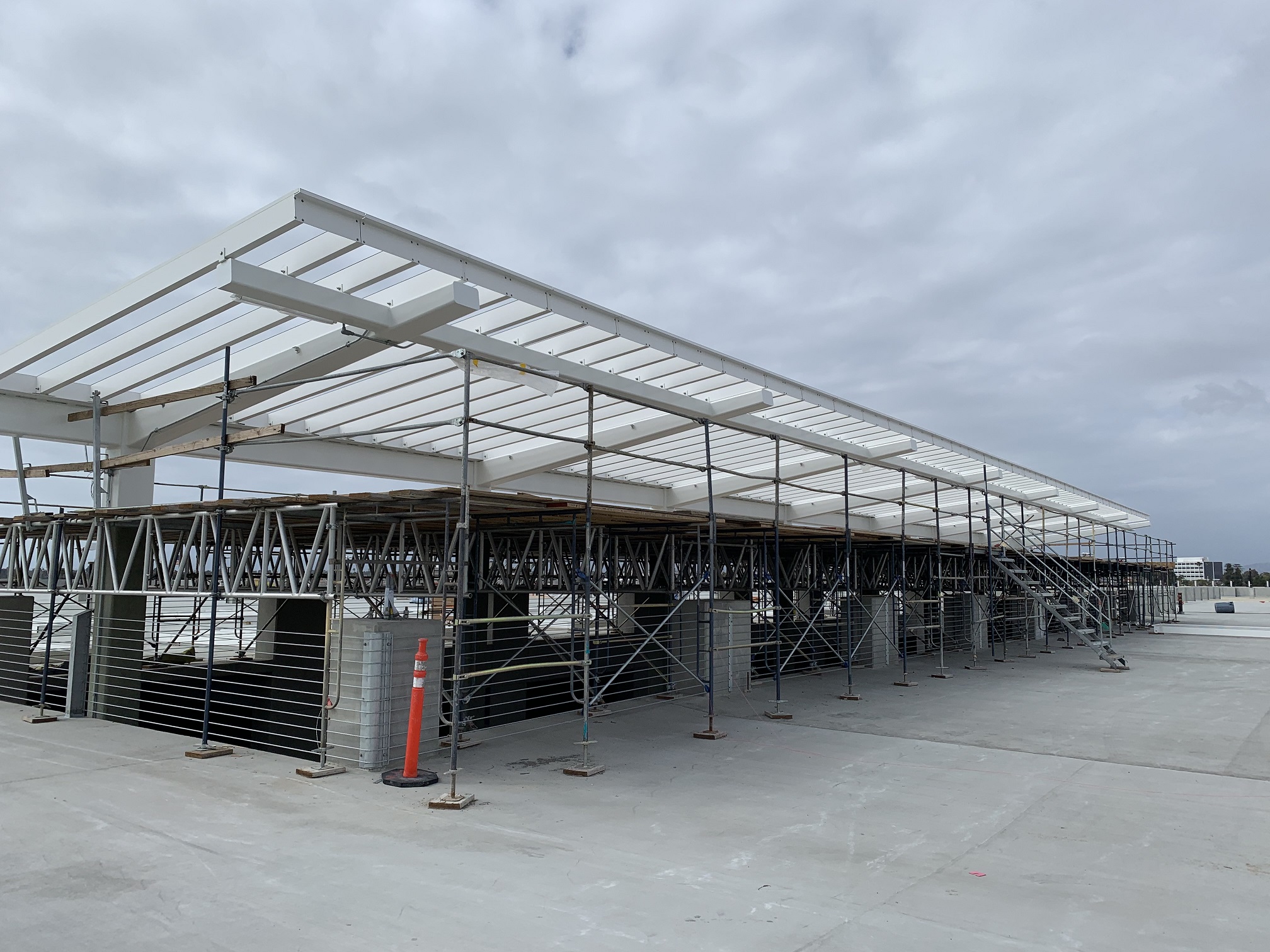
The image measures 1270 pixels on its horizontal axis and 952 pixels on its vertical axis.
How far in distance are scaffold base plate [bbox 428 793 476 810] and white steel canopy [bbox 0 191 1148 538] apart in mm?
3937

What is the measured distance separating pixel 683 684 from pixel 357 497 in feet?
33.2

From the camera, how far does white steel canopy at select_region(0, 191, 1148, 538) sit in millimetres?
9750

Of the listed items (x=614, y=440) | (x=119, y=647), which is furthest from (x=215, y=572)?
(x=614, y=440)

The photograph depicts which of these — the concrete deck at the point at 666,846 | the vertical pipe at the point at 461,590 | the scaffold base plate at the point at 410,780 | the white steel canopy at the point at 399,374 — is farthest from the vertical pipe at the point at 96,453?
the vertical pipe at the point at 461,590

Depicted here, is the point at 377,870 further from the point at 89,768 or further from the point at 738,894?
the point at 89,768

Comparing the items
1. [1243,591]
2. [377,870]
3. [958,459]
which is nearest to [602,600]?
[958,459]

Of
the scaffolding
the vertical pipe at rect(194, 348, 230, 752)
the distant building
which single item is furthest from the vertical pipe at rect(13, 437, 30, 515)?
the distant building

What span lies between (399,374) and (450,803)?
760cm

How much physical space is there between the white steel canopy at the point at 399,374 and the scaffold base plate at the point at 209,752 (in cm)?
418

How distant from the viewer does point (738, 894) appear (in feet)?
19.1

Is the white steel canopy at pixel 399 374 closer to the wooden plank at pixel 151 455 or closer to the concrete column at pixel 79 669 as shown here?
the wooden plank at pixel 151 455

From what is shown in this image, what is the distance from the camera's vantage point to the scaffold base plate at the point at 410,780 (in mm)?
8766

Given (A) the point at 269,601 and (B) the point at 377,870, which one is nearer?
(B) the point at 377,870

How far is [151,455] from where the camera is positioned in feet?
40.9
